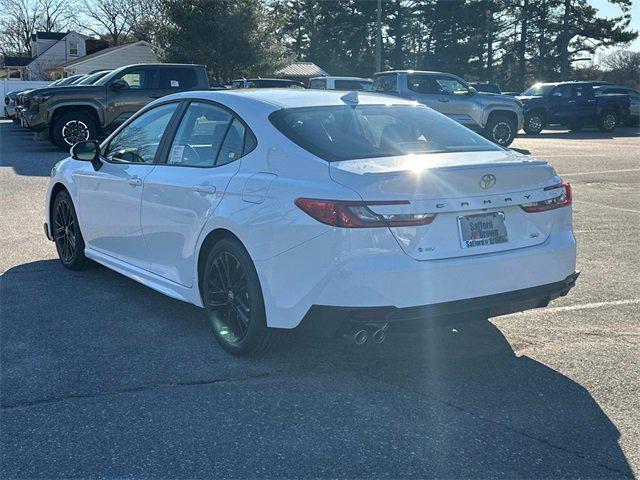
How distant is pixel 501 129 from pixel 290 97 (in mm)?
16578

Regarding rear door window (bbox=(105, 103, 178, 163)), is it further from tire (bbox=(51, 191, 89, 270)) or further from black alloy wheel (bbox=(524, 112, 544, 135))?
black alloy wheel (bbox=(524, 112, 544, 135))

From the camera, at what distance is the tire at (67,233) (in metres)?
6.69

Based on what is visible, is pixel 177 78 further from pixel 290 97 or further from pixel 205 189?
pixel 205 189

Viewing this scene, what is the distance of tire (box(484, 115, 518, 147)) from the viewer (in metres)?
20.4

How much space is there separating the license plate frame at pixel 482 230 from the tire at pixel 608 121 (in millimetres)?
27753

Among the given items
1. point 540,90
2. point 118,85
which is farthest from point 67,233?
point 540,90

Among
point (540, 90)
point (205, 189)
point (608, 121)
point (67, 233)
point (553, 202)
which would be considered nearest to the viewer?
point (553, 202)

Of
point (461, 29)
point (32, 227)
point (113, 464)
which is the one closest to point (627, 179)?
point (32, 227)

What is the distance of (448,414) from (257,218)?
147 centimetres

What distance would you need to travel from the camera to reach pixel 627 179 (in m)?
13.8

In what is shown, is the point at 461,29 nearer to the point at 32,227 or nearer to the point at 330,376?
the point at 32,227

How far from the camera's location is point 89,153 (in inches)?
248

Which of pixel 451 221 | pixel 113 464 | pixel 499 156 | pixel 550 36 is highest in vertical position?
pixel 550 36

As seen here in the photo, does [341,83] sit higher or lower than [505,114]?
higher
